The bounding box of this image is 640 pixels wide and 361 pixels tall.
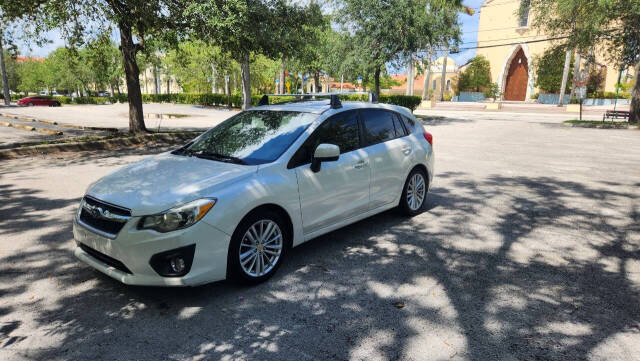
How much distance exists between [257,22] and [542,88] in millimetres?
51924

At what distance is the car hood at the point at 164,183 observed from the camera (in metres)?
3.39

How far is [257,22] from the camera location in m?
12.4

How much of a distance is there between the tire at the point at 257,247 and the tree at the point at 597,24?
19.0 metres

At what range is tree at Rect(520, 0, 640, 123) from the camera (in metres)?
18.2

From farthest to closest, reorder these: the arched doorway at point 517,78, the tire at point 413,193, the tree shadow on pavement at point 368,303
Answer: the arched doorway at point 517,78 < the tire at point 413,193 < the tree shadow on pavement at point 368,303

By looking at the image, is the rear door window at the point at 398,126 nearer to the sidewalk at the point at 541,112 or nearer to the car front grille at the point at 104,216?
the car front grille at the point at 104,216

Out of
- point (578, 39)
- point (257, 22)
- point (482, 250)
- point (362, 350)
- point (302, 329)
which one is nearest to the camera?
point (362, 350)

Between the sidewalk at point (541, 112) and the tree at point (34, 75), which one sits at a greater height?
the tree at point (34, 75)

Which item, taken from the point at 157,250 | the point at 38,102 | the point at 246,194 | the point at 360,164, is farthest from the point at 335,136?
the point at 38,102

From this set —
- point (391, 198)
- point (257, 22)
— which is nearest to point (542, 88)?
point (257, 22)

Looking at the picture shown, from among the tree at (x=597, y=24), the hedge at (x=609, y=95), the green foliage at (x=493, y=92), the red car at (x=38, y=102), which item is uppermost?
the tree at (x=597, y=24)

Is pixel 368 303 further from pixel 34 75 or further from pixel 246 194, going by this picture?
pixel 34 75

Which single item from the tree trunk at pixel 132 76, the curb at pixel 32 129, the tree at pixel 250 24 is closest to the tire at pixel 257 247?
the tree at pixel 250 24

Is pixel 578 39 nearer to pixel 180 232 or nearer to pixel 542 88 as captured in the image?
pixel 180 232
